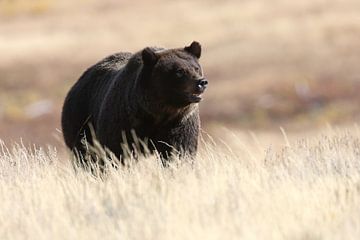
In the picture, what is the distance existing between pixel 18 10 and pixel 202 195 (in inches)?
2465

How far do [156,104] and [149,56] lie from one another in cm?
50

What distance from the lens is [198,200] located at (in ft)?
27.3

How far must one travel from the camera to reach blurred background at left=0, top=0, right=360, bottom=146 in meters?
41.2

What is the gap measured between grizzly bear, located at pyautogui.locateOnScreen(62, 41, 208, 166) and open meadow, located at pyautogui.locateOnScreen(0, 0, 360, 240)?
1.23 ft

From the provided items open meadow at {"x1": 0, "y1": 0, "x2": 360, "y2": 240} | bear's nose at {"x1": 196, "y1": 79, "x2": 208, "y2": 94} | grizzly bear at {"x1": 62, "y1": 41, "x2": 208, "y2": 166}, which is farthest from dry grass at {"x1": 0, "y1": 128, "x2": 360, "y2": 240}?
bear's nose at {"x1": 196, "y1": 79, "x2": 208, "y2": 94}

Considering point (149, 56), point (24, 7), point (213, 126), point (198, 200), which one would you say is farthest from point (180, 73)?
point (24, 7)

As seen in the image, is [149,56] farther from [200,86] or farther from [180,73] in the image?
[200,86]

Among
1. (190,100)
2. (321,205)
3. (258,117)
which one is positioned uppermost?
(190,100)

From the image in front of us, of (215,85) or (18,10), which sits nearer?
(215,85)

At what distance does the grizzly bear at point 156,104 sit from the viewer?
35.8 feet

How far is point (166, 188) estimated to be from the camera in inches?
339

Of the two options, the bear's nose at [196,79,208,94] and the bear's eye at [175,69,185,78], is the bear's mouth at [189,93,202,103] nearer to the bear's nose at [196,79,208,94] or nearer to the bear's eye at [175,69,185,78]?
the bear's nose at [196,79,208,94]

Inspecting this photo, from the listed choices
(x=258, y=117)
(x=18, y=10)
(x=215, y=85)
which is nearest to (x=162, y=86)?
(x=258, y=117)

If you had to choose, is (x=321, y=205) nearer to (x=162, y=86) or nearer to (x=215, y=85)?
(x=162, y=86)
